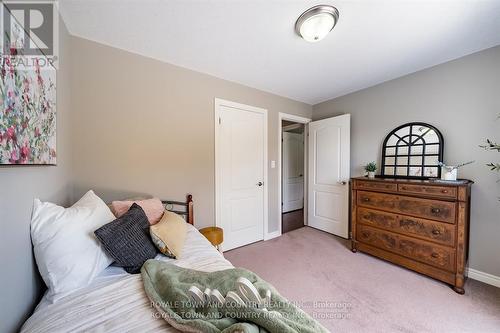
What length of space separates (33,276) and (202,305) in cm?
94

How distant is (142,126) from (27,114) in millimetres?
1034

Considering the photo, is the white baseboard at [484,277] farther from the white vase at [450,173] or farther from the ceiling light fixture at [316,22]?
the ceiling light fixture at [316,22]

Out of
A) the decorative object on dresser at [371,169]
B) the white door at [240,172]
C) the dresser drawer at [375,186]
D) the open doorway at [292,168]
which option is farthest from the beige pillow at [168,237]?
the open doorway at [292,168]

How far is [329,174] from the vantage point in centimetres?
308

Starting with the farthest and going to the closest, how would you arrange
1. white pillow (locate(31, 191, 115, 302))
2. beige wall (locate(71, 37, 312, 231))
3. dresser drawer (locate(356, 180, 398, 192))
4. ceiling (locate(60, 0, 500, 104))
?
dresser drawer (locate(356, 180, 398, 192)) → beige wall (locate(71, 37, 312, 231)) → ceiling (locate(60, 0, 500, 104)) → white pillow (locate(31, 191, 115, 302))

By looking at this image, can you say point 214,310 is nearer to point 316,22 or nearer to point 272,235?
point 316,22

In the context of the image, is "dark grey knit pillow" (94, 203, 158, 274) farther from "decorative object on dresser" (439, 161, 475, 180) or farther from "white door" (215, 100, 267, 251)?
"decorative object on dresser" (439, 161, 475, 180)

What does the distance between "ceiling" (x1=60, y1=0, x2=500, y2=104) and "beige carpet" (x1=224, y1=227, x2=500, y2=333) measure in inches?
94.0

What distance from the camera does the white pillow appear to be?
0.88 m

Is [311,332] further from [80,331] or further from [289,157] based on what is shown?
[289,157]

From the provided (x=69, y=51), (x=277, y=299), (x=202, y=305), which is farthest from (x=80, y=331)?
(x=69, y=51)

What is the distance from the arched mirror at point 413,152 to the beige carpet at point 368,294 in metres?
1.18

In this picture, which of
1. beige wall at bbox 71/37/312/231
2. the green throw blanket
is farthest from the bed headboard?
the green throw blanket

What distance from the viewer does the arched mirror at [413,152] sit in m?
2.15
